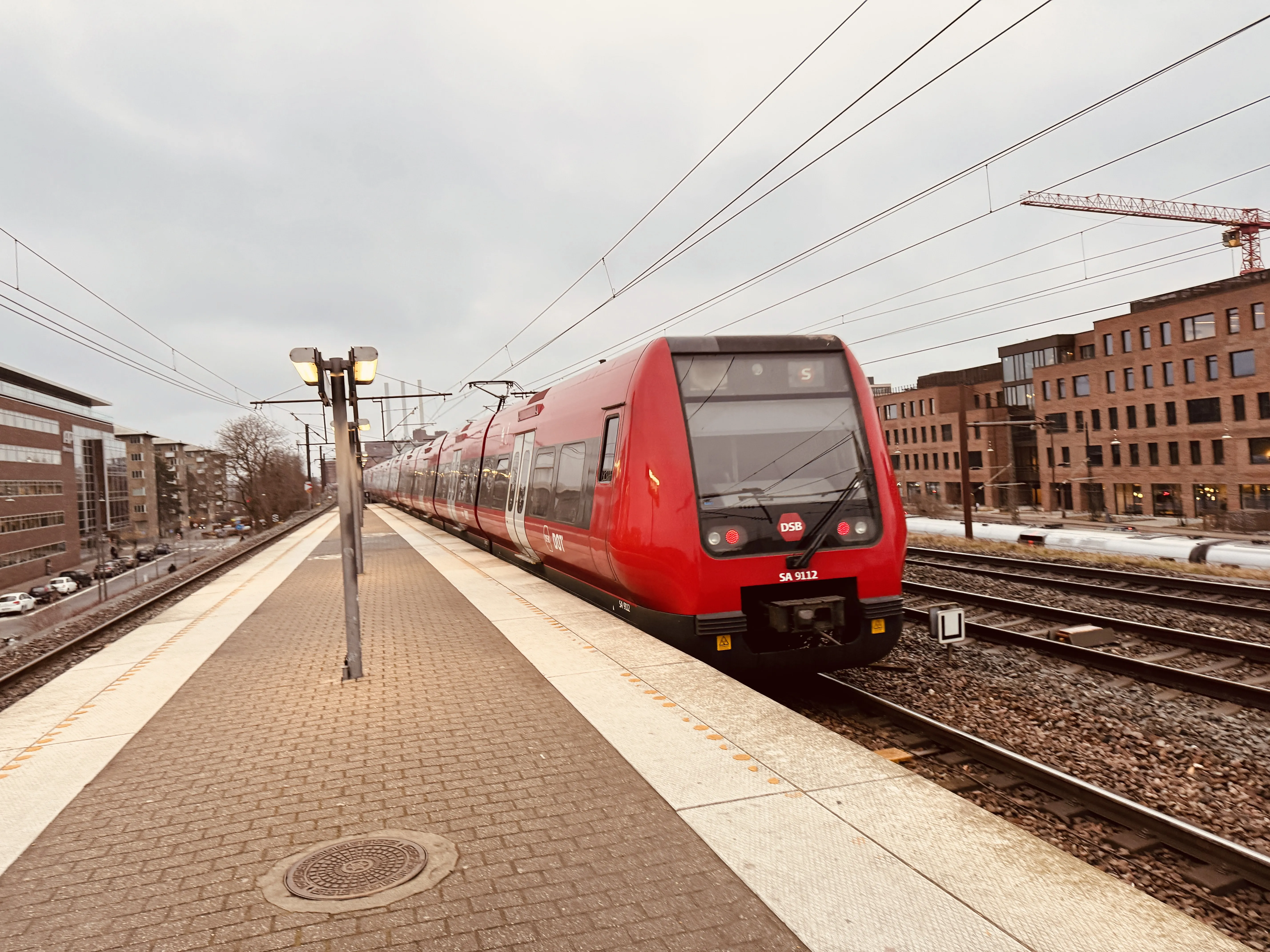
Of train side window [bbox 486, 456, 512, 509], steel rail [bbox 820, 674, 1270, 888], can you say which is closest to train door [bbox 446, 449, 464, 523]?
train side window [bbox 486, 456, 512, 509]

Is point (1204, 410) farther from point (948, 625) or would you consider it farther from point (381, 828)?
point (381, 828)

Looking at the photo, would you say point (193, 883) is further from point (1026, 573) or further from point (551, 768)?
point (1026, 573)

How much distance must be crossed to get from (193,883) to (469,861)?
4.04 ft

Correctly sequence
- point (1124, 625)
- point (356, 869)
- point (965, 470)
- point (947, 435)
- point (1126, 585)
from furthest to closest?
point (947, 435)
point (965, 470)
point (1126, 585)
point (1124, 625)
point (356, 869)

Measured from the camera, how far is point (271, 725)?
5898mm

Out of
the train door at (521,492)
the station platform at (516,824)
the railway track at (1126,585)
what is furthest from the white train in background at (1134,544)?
the station platform at (516,824)

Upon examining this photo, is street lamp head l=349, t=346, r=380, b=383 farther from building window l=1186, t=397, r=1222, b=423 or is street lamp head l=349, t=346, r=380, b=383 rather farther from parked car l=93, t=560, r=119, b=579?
parked car l=93, t=560, r=119, b=579

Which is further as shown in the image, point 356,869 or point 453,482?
point 453,482

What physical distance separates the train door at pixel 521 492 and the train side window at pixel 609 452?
3958mm

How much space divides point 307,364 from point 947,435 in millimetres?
66069

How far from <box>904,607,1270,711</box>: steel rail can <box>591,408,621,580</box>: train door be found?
195 inches

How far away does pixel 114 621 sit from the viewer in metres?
11.8

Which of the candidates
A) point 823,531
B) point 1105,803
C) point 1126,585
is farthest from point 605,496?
point 1126,585

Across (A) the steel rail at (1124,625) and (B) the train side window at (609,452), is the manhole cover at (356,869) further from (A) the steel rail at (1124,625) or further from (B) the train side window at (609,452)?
(A) the steel rail at (1124,625)
